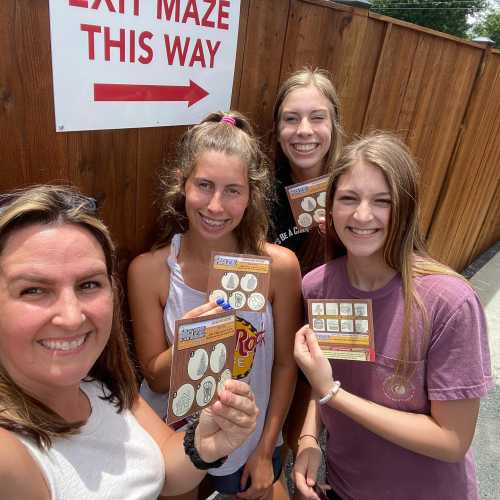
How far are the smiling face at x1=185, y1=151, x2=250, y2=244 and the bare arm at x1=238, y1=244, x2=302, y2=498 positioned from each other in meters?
0.27

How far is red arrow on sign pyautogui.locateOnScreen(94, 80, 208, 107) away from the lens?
4.83 feet

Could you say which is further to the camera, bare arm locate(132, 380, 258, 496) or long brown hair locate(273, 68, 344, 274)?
long brown hair locate(273, 68, 344, 274)

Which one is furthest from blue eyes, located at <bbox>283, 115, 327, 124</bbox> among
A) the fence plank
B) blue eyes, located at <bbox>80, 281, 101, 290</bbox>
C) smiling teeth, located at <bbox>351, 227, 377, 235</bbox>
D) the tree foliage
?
the tree foliage

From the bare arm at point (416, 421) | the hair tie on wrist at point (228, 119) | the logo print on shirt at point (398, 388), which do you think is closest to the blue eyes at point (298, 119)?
the hair tie on wrist at point (228, 119)

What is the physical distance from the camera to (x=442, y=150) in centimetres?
387

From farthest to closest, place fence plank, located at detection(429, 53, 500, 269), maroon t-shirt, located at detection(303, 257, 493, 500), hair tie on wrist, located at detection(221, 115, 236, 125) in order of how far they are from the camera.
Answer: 1. fence plank, located at detection(429, 53, 500, 269)
2. hair tie on wrist, located at detection(221, 115, 236, 125)
3. maroon t-shirt, located at detection(303, 257, 493, 500)

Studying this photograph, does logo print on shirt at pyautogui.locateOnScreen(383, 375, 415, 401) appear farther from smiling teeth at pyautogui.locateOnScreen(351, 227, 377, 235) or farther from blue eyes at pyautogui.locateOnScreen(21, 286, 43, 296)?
blue eyes at pyautogui.locateOnScreen(21, 286, 43, 296)

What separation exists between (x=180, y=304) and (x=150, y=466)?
62 centimetres

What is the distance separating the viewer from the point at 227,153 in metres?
1.63

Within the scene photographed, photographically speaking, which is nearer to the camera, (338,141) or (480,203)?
(338,141)

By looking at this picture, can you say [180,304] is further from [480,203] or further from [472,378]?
[480,203]

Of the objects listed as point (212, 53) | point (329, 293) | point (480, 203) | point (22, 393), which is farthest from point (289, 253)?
point (480, 203)

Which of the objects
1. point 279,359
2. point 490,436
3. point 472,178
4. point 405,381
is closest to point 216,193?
point 279,359

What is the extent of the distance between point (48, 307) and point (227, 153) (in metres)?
0.89
